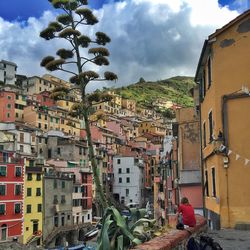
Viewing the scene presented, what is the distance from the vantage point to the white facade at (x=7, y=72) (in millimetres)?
124312

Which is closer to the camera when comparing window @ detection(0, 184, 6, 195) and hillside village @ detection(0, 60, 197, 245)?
window @ detection(0, 184, 6, 195)

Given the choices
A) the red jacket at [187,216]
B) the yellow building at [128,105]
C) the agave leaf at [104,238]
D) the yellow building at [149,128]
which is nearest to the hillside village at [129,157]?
the yellow building at [149,128]

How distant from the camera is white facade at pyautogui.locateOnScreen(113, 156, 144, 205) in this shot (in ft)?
302

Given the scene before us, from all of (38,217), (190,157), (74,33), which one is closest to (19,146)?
(38,217)

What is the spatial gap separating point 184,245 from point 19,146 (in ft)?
221

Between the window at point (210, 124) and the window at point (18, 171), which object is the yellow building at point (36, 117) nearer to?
the window at point (18, 171)

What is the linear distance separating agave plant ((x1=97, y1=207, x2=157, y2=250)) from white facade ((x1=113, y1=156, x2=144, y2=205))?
274ft

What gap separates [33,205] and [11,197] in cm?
405

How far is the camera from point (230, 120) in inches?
712

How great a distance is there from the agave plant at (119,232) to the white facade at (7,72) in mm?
120094

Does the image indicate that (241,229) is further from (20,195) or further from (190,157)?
(20,195)

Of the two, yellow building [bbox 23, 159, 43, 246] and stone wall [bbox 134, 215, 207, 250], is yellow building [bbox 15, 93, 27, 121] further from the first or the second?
stone wall [bbox 134, 215, 207, 250]

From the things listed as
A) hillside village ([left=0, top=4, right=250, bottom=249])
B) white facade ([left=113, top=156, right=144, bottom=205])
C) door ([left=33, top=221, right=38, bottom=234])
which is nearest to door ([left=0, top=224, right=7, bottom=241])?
hillside village ([left=0, top=4, right=250, bottom=249])

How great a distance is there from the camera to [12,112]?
3693 inches
